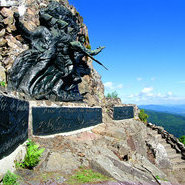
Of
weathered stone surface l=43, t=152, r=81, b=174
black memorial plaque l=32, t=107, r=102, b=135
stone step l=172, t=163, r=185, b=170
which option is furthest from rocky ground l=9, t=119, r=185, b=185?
stone step l=172, t=163, r=185, b=170

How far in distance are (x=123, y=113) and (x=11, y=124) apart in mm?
9324

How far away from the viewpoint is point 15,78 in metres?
6.84

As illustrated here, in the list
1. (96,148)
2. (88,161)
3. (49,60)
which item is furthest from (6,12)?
(88,161)

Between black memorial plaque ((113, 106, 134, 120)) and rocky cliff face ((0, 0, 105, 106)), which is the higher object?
rocky cliff face ((0, 0, 105, 106))

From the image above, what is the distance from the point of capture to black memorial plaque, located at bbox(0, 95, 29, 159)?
3.43 m

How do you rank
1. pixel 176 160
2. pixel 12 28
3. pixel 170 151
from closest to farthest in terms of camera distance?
pixel 12 28, pixel 176 160, pixel 170 151

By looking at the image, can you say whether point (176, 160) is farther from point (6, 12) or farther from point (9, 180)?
point (6, 12)

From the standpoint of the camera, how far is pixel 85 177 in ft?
13.3

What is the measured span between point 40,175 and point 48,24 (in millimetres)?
7053

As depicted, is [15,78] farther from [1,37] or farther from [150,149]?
[150,149]

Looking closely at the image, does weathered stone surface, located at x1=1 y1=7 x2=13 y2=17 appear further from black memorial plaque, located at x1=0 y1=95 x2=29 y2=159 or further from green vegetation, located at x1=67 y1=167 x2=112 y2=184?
green vegetation, located at x1=67 y1=167 x2=112 y2=184

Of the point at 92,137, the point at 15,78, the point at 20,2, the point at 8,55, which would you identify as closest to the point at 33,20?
the point at 20,2

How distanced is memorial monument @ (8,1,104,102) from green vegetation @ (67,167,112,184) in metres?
3.21

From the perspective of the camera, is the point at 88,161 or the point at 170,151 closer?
the point at 88,161
